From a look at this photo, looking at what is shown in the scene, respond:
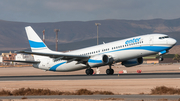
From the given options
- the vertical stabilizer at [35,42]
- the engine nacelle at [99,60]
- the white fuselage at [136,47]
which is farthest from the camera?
the vertical stabilizer at [35,42]

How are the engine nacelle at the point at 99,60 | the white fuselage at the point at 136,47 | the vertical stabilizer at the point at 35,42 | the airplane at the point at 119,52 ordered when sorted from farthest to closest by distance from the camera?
1. the vertical stabilizer at the point at 35,42
2. the engine nacelle at the point at 99,60
3. the airplane at the point at 119,52
4. the white fuselage at the point at 136,47

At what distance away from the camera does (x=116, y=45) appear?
47.7 metres

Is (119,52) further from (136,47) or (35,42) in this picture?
(35,42)

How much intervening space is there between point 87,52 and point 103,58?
4699 millimetres

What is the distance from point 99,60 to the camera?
153 feet

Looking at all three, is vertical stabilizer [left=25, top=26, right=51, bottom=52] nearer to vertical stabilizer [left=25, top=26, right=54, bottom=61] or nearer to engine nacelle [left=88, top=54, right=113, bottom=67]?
vertical stabilizer [left=25, top=26, right=54, bottom=61]

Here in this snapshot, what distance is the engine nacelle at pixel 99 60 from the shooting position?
153 ft

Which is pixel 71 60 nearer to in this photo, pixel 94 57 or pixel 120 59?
pixel 94 57

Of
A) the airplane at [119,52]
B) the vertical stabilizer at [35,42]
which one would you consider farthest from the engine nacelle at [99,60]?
the vertical stabilizer at [35,42]

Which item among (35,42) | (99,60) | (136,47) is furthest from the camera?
(35,42)

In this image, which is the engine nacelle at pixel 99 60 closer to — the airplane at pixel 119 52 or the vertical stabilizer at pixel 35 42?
the airplane at pixel 119 52

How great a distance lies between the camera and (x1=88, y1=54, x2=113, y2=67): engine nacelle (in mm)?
46750

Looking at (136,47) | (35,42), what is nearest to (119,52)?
(136,47)

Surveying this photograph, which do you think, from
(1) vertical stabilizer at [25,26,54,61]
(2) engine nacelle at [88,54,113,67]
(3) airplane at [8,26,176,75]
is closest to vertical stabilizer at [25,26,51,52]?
(1) vertical stabilizer at [25,26,54,61]
